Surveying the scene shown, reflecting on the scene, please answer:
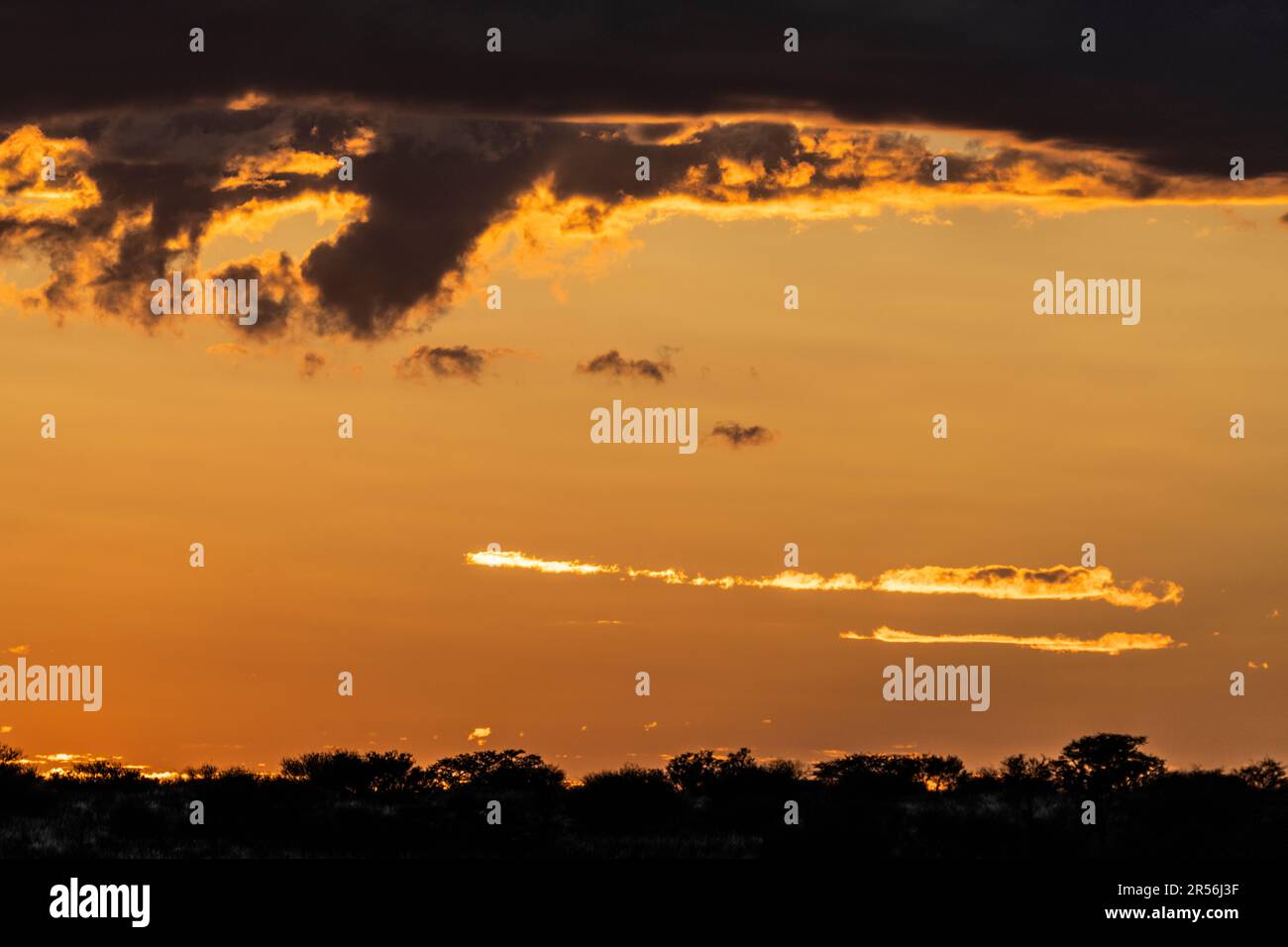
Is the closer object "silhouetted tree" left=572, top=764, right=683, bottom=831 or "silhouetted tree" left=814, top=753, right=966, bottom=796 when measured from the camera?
"silhouetted tree" left=572, top=764, right=683, bottom=831

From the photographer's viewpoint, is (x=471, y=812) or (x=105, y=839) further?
(x=471, y=812)

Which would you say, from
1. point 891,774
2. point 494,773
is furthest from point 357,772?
point 891,774

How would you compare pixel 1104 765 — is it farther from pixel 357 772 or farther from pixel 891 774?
pixel 357 772

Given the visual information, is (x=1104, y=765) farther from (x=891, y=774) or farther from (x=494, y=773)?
(x=494, y=773)

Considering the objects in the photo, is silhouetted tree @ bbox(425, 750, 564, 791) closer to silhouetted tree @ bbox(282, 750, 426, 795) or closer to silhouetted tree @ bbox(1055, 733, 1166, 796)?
silhouetted tree @ bbox(282, 750, 426, 795)

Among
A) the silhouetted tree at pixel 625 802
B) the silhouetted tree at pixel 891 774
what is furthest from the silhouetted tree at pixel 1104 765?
the silhouetted tree at pixel 625 802

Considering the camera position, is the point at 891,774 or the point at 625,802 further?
the point at 891,774

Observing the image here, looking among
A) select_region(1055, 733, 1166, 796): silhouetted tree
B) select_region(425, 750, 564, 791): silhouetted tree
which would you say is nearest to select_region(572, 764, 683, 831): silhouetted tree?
select_region(425, 750, 564, 791): silhouetted tree

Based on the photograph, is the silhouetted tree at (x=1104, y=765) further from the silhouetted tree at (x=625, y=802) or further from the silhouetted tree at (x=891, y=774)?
the silhouetted tree at (x=625, y=802)
